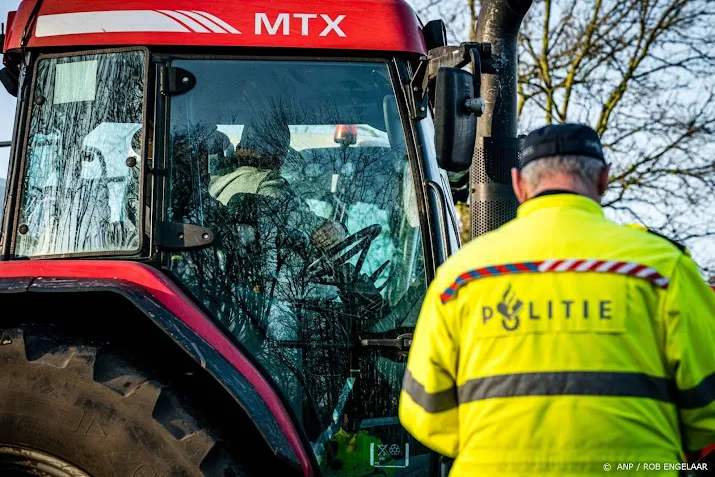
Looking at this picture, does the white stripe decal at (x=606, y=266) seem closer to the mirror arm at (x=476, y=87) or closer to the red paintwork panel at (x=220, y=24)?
the mirror arm at (x=476, y=87)

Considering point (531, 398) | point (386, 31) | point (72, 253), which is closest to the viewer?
point (531, 398)

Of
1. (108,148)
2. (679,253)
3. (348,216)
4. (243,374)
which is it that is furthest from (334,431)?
(679,253)

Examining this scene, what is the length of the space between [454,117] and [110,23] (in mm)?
1325

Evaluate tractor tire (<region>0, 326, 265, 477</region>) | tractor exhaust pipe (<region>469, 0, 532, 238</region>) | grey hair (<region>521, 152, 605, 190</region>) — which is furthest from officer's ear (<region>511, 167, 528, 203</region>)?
tractor exhaust pipe (<region>469, 0, 532, 238</region>)

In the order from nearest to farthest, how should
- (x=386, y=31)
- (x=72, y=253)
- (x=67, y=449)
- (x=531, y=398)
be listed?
(x=531, y=398) < (x=67, y=449) < (x=72, y=253) < (x=386, y=31)

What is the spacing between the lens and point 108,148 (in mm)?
3229

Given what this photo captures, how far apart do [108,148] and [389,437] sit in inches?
57.5

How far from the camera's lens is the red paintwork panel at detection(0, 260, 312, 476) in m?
2.88

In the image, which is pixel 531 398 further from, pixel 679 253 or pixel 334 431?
pixel 334 431

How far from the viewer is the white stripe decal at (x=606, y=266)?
202 centimetres

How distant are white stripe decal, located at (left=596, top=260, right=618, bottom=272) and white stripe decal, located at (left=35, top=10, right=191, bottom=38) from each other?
6.35ft

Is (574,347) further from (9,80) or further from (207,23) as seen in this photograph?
(9,80)

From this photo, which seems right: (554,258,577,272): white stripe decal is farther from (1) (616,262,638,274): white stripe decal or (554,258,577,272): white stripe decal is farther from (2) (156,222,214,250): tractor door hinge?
(2) (156,222,214,250): tractor door hinge

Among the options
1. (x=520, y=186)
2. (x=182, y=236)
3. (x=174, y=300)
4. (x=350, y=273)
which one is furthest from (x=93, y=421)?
(x=520, y=186)
